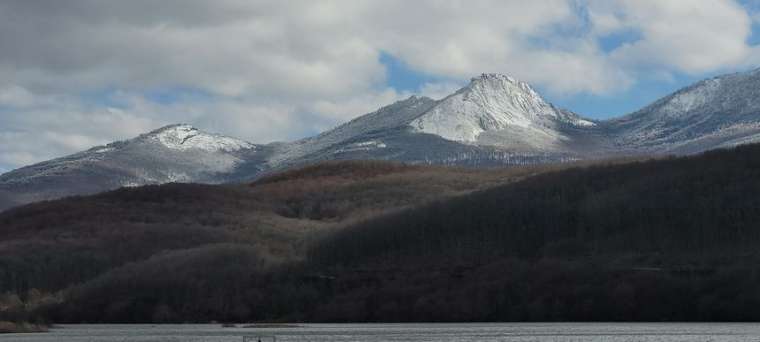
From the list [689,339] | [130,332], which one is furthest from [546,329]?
[130,332]

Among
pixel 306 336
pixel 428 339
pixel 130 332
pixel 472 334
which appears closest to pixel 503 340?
pixel 428 339

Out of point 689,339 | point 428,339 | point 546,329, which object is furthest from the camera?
point 546,329

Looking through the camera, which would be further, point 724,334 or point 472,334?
point 472,334

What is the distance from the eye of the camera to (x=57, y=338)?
160m

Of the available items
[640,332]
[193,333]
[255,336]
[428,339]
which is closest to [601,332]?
[640,332]

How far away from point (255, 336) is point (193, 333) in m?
15.2

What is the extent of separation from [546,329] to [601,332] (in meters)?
14.3

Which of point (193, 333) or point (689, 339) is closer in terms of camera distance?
point (689, 339)

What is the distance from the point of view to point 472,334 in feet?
531

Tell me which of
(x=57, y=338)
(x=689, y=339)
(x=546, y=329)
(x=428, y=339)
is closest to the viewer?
(x=689, y=339)

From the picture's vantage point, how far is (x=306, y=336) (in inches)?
6511

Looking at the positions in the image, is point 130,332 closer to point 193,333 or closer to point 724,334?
point 193,333

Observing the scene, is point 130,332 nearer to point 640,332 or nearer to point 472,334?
point 472,334

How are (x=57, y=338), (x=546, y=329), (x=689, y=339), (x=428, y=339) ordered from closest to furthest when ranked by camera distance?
(x=689, y=339) → (x=428, y=339) → (x=57, y=338) → (x=546, y=329)
